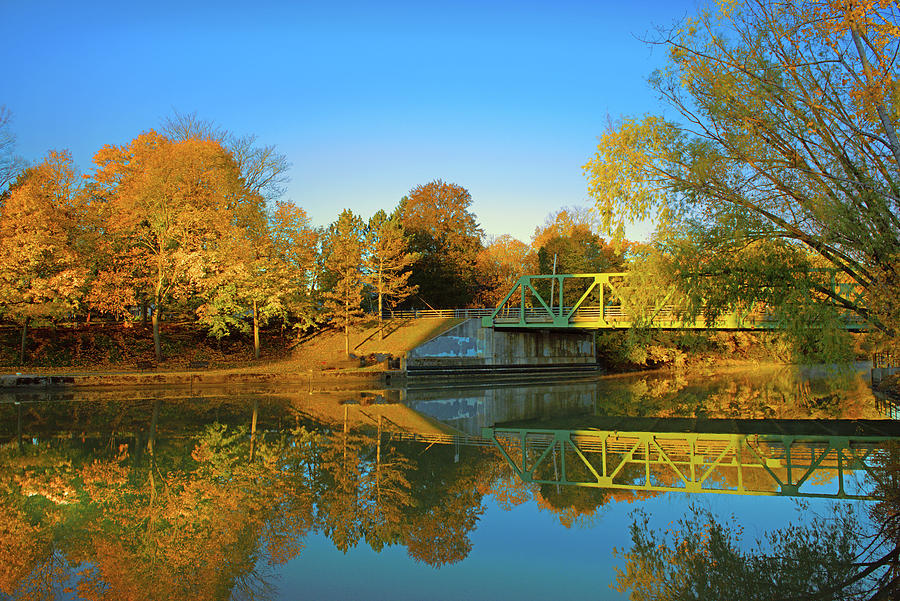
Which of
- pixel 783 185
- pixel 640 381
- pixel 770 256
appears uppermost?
pixel 783 185

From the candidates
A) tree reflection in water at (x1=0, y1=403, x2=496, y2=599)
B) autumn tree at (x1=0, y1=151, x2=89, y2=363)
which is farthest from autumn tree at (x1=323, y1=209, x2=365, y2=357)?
tree reflection in water at (x1=0, y1=403, x2=496, y2=599)

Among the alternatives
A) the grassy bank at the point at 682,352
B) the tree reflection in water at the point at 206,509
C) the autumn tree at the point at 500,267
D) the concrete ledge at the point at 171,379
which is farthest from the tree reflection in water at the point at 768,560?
the autumn tree at the point at 500,267

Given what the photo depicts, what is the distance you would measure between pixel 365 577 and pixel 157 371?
27.6 metres

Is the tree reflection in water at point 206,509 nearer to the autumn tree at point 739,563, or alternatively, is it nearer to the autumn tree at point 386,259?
the autumn tree at point 739,563

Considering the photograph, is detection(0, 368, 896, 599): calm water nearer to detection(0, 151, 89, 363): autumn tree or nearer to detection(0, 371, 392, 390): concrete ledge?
detection(0, 371, 392, 390): concrete ledge

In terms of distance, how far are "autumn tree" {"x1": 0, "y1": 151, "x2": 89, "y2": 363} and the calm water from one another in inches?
364

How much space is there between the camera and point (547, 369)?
46625 mm

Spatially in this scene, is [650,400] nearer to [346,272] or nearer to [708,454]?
[708,454]

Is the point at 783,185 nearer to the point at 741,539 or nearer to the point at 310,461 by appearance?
the point at 741,539

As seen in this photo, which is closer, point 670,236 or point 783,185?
point 783,185

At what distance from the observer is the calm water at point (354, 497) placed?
6980 millimetres

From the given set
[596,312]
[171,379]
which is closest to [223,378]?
[171,379]

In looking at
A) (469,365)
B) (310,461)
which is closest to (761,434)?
(310,461)

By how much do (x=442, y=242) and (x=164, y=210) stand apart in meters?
24.9
